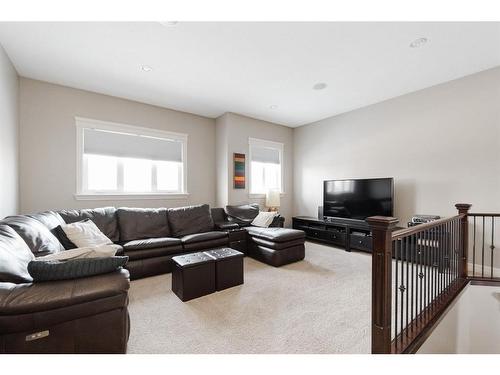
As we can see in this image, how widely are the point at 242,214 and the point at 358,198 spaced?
2.30 m

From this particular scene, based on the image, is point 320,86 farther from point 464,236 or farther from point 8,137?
point 8,137

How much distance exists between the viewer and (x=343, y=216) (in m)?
4.53

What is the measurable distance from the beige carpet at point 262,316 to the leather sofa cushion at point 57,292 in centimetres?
61

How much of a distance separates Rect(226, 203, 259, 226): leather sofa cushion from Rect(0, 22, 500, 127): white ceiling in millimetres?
2152

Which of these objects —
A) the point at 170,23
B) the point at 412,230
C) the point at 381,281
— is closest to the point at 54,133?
the point at 170,23

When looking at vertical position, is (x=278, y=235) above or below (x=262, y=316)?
above

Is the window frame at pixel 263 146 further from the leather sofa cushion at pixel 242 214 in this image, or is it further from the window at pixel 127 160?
the window at pixel 127 160

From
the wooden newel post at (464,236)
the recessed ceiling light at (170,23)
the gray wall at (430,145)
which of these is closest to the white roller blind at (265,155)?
the gray wall at (430,145)

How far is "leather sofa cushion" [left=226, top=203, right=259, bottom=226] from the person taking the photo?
451cm

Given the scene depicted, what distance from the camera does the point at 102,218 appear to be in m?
3.31

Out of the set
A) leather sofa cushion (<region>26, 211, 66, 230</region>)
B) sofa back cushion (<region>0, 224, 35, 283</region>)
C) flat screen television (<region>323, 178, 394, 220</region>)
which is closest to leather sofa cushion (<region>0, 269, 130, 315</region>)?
sofa back cushion (<region>0, 224, 35, 283</region>)

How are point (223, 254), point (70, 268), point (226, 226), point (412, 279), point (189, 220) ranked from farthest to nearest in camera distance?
point (226, 226) → point (189, 220) → point (223, 254) → point (412, 279) → point (70, 268)

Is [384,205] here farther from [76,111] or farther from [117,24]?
[76,111]
